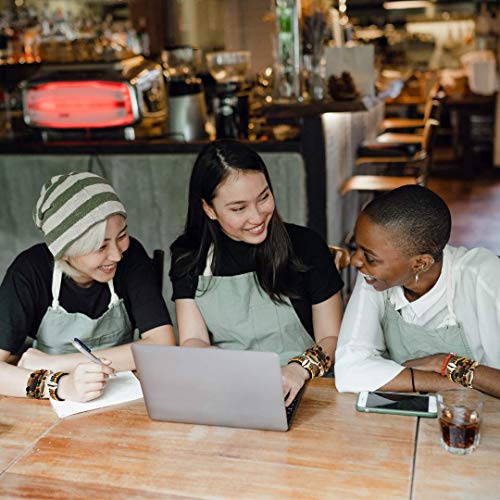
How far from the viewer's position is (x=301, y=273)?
2379 mm

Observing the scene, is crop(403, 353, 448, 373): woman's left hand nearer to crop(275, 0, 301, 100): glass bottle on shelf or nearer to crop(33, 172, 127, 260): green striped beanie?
crop(33, 172, 127, 260): green striped beanie

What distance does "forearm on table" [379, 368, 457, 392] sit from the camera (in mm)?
1857

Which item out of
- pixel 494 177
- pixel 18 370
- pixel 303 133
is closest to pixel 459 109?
pixel 494 177

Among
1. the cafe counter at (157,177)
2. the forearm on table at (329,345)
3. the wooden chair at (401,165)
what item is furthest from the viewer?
the wooden chair at (401,165)

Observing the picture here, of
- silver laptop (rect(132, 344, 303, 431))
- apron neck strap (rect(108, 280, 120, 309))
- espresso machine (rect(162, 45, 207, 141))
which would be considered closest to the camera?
silver laptop (rect(132, 344, 303, 431))

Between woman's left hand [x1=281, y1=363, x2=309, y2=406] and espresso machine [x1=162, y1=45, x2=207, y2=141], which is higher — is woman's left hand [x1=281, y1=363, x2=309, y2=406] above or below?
below

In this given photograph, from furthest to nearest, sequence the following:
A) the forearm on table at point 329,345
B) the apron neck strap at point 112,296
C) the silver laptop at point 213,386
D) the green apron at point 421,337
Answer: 1. the apron neck strap at point 112,296
2. the forearm on table at point 329,345
3. the green apron at point 421,337
4. the silver laptop at point 213,386

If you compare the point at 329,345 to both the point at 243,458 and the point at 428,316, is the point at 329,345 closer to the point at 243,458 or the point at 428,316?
the point at 428,316

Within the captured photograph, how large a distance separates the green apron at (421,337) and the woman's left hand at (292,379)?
0.32 metres

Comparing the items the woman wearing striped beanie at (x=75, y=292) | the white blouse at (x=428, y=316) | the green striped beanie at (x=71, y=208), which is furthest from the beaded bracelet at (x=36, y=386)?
the white blouse at (x=428, y=316)

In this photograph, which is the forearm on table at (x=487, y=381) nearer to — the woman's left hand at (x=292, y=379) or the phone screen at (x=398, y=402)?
the phone screen at (x=398, y=402)

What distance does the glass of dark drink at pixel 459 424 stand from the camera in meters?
1.54

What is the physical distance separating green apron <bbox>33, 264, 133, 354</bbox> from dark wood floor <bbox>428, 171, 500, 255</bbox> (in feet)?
13.1

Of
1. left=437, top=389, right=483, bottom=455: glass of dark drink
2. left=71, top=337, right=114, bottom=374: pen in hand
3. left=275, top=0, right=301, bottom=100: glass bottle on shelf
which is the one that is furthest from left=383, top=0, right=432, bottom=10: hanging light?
left=437, top=389, right=483, bottom=455: glass of dark drink
